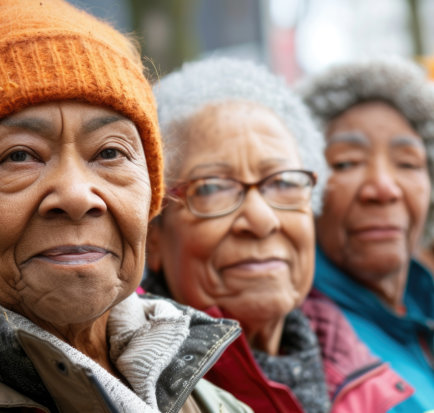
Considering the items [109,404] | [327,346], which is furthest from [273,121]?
[109,404]

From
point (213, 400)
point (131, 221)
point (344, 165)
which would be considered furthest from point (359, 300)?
point (131, 221)

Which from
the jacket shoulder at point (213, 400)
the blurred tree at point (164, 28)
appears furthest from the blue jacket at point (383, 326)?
the blurred tree at point (164, 28)

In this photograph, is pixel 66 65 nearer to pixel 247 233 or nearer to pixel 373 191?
pixel 247 233

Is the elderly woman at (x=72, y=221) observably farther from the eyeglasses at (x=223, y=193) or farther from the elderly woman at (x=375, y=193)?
the elderly woman at (x=375, y=193)

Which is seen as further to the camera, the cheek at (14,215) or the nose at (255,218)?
the nose at (255,218)

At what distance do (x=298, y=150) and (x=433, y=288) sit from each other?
1.42 meters

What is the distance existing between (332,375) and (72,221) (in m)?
1.50

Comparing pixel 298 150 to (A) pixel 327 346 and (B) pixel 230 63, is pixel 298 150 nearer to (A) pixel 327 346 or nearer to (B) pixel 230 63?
(B) pixel 230 63

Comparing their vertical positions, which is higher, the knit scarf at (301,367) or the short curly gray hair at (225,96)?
the short curly gray hair at (225,96)

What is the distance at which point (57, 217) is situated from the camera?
1.56 metres

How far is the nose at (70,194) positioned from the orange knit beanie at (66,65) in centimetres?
18

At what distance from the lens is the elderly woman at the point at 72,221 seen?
4.93ft

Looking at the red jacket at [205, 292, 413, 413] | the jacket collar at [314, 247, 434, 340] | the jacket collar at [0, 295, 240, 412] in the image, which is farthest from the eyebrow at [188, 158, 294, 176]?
the jacket collar at [314, 247, 434, 340]

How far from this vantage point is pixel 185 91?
2695mm
